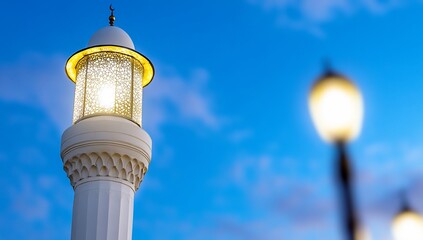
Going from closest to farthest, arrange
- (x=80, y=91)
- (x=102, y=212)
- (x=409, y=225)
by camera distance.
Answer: (x=409, y=225) → (x=102, y=212) → (x=80, y=91)

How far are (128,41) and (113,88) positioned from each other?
3.18 ft

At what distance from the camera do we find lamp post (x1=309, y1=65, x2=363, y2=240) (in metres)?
3.49

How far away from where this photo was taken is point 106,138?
34.9ft

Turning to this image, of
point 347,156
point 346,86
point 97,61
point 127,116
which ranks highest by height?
point 97,61

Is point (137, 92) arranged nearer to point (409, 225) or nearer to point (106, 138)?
point (106, 138)

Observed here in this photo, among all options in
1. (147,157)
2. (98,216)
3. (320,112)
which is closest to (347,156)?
(320,112)

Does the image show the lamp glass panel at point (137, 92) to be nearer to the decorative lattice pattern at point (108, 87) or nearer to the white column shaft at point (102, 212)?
the decorative lattice pattern at point (108, 87)

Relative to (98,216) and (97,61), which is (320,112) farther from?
(97,61)

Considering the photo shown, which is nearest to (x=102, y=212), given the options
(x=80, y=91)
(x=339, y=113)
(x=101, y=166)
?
(x=101, y=166)

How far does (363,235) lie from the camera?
3.47 meters

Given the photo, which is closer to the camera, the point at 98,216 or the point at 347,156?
the point at 347,156

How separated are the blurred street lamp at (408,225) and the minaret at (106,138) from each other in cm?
606

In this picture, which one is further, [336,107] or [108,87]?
[108,87]

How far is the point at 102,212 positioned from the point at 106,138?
45.1 inches
